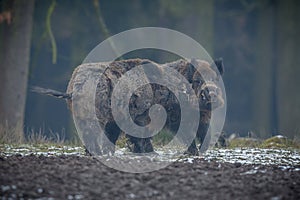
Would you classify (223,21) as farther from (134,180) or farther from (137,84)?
(134,180)

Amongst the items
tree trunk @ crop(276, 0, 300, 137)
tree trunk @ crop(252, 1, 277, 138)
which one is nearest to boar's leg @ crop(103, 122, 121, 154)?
tree trunk @ crop(276, 0, 300, 137)

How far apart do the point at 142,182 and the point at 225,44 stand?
16.3 meters

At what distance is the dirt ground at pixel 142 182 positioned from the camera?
5520 millimetres

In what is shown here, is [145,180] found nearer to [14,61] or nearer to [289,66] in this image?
[14,61]

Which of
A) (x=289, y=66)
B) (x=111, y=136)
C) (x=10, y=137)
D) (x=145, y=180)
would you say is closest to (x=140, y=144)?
(x=111, y=136)

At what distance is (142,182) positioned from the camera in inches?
231

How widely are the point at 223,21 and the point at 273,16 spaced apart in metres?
2.92

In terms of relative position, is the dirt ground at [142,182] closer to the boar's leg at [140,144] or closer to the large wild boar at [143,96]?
the large wild boar at [143,96]

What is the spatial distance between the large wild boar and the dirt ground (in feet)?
3.91

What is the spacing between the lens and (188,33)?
59.5 ft

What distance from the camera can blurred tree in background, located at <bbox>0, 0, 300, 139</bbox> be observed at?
1719cm

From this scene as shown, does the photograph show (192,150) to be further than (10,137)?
No

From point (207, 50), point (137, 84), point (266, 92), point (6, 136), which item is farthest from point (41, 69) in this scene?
point (137, 84)

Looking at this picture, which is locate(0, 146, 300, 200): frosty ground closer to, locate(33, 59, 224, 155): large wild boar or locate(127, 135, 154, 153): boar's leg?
locate(33, 59, 224, 155): large wild boar
